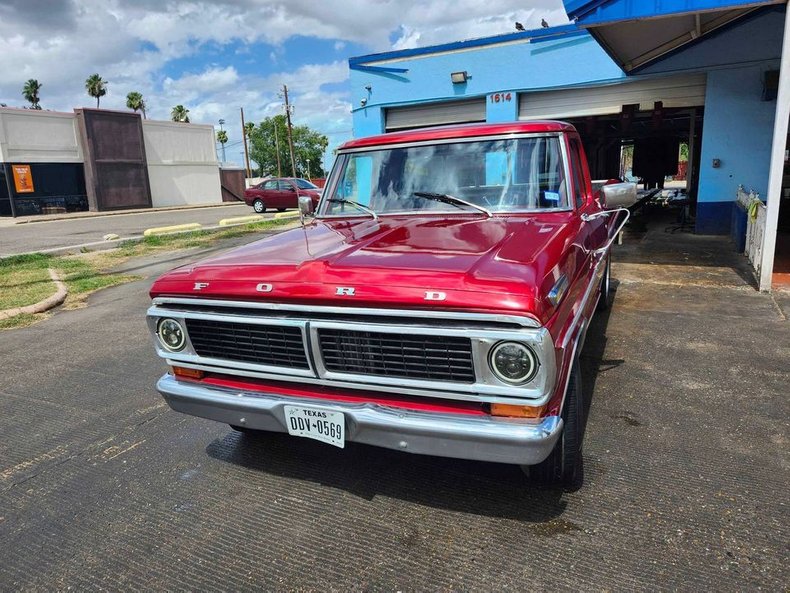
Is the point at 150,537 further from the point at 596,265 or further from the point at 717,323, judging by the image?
the point at 717,323

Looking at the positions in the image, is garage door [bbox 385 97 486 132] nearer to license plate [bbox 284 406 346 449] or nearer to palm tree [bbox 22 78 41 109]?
license plate [bbox 284 406 346 449]

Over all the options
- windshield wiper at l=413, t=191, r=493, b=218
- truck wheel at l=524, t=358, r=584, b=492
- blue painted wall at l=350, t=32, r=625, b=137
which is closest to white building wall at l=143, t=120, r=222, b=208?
blue painted wall at l=350, t=32, r=625, b=137

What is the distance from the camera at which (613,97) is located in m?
12.0

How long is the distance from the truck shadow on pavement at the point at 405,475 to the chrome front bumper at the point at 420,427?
0.54m

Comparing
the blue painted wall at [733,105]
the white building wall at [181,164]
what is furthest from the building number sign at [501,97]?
the white building wall at [181,164]

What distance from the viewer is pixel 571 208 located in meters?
3.50

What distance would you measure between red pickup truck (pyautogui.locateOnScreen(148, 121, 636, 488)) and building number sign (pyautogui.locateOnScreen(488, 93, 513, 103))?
9837 millimetres

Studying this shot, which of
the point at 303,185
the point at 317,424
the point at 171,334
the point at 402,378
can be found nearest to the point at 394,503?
the point at 317,424

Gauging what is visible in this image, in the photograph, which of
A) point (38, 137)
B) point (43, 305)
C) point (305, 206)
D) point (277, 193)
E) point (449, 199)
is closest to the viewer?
point (449, 199)

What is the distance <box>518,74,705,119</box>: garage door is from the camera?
11203mm

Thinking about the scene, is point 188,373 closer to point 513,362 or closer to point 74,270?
point 513,362

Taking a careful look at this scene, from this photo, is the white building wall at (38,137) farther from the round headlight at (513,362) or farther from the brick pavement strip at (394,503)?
the round headlight at (513,362)

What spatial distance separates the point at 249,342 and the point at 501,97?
37.4 feet

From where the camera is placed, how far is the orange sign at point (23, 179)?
91.4 feet
